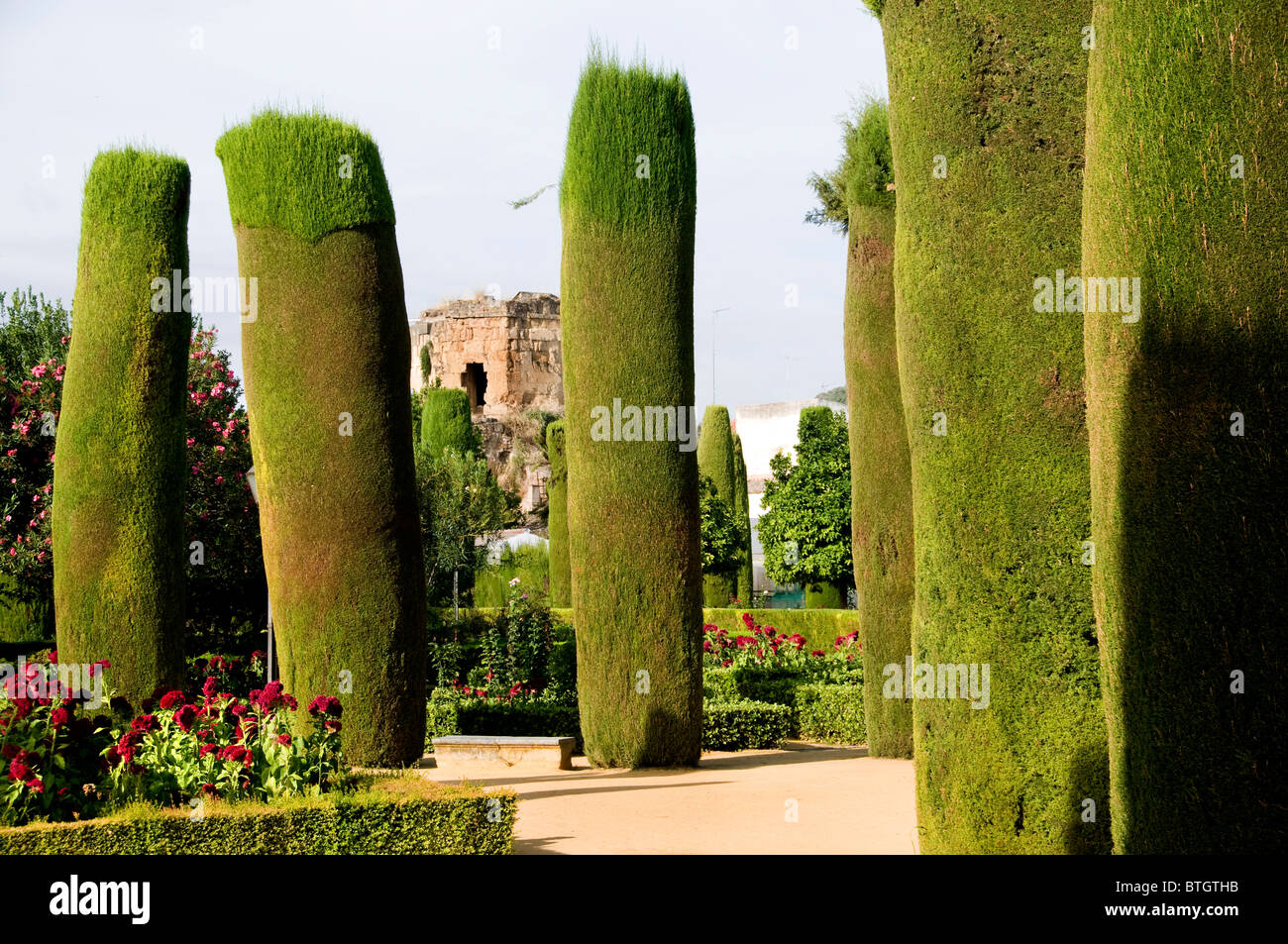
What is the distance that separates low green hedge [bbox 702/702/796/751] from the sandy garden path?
653 millimetres

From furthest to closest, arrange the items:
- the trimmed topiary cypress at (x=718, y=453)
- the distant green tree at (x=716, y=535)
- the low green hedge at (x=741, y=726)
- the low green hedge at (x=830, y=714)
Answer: the trimmed topiary cypress at (x=718, y=453) < the distant green tree at (x=716, y=535) < the low green hedge at (x=830, y=714) < the low green hedge at (x=741, y=726)

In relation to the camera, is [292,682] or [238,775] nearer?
[238,775]

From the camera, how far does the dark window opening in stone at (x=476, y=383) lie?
57.3 metres

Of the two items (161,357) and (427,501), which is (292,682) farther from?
(427,501)

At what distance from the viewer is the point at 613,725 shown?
37.7ft

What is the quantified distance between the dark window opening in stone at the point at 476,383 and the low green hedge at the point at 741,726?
44.8 m

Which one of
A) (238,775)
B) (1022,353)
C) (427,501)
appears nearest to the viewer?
(1022,353)

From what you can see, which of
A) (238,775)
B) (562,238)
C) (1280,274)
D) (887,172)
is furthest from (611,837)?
(887,172)

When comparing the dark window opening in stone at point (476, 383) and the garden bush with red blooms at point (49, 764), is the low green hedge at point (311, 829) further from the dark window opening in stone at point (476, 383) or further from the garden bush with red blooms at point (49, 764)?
the dark window opening in stone at point (476, 383)
